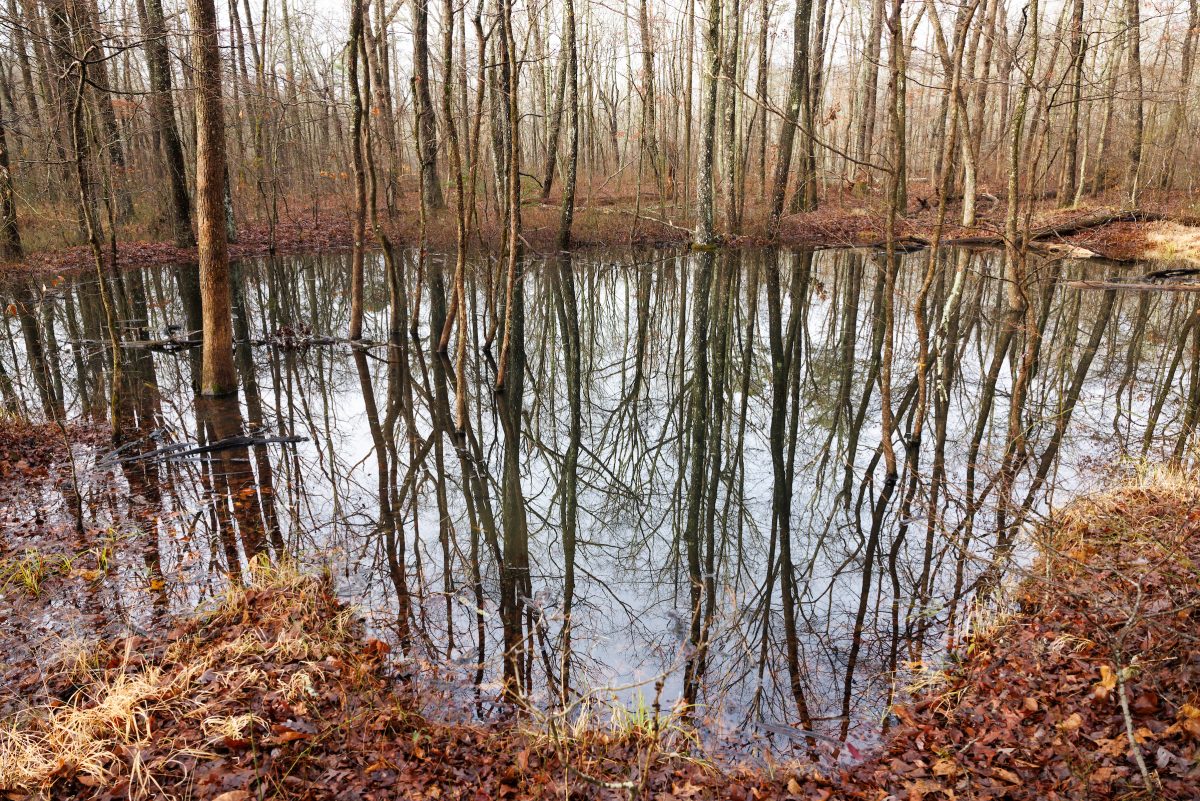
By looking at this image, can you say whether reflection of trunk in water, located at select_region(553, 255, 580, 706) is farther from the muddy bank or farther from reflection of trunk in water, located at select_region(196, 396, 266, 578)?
the muddy bank

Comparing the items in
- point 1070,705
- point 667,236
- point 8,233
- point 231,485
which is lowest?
point 1070,705

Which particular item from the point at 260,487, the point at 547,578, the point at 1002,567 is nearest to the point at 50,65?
the point at 260,487

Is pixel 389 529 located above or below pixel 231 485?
below

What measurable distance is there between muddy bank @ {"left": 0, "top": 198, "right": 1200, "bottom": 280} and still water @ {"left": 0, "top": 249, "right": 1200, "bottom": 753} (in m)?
6.50

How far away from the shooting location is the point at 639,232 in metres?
25.2

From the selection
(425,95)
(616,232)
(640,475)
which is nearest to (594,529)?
(640,475)

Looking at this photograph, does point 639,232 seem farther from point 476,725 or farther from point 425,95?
point 476,725

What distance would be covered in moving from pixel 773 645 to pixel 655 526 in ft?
7.05

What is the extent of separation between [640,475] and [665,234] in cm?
1846

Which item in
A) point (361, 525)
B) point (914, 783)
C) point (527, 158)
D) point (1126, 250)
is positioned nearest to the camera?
point (914, 783)

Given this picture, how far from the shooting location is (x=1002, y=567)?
536cm

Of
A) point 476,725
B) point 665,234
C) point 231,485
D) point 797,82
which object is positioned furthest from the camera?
point 665,234

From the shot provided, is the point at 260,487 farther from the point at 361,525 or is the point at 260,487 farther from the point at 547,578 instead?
the point at 547,578

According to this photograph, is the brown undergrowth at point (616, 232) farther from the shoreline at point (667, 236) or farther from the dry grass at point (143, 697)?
the dry grass at point (143, 697)
